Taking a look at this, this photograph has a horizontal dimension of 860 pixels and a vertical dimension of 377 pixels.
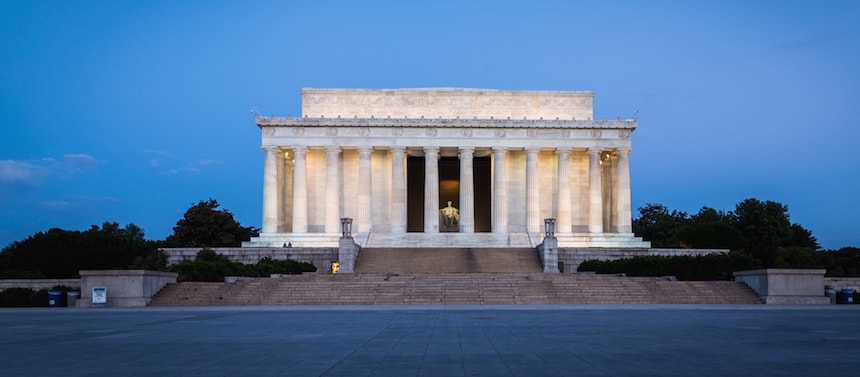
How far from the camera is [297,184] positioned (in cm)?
7362

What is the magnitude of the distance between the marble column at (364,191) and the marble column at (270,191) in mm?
7510

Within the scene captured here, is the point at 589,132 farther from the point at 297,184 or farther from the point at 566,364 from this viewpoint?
the point at 566,364

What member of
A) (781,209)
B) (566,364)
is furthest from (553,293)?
(781,209)

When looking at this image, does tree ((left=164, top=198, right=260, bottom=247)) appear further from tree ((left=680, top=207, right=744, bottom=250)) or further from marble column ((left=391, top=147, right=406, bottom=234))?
tree ((left=680, top=207, right=744, bottom=250))

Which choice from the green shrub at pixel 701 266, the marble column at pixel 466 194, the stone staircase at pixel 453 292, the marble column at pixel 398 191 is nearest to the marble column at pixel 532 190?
the marble column at pixel 466 194

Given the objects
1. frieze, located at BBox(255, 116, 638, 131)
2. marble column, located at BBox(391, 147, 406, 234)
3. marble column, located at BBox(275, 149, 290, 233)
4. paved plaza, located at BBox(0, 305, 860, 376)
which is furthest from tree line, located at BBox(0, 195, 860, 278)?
paved plaza, located at BBox(0, 305, 860, 376)

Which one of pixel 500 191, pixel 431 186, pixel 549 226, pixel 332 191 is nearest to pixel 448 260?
pixel 549 226

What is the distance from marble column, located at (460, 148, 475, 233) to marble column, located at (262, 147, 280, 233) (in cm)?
1664

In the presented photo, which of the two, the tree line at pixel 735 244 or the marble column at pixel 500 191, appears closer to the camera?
the tree line at pixel 735 244

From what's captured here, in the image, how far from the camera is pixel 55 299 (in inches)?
1547

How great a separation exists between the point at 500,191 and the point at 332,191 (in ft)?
49.9

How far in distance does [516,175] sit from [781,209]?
103 feet

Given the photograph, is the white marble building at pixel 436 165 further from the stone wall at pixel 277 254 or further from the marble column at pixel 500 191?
the stone wall at pixel 277 254

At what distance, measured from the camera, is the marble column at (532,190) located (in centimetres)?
7412
